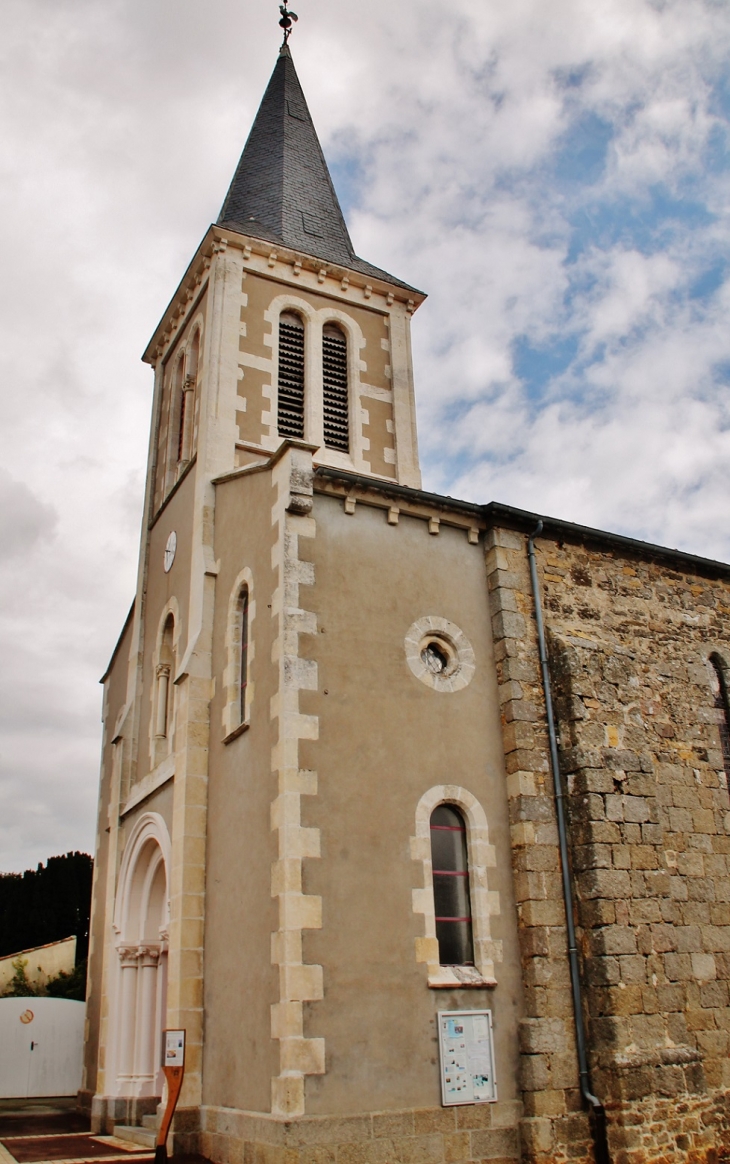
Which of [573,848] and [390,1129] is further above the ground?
[573,848]

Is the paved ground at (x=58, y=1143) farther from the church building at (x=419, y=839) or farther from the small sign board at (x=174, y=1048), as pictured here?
the small sign board at (x=174, y=1048)

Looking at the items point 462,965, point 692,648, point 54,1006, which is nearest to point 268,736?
point 462,965

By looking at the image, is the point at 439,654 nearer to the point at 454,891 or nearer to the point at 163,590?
the point at 454,891

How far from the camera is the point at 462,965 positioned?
388 inches

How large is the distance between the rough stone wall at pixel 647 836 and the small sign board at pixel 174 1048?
412cm

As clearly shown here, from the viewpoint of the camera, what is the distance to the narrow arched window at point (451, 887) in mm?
9898

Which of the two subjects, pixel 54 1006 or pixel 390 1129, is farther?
pixel 54 1006

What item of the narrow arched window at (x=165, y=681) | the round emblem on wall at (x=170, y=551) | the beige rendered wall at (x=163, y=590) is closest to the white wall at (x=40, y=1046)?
the beige rendered wall at (x=163, y=590)

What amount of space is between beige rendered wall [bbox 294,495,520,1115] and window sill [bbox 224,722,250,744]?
1.12 metres

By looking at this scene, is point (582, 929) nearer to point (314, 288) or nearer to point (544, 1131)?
point (544, 1131)

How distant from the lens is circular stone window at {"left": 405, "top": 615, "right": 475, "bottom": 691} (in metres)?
→ 10.8

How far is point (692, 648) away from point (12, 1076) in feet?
57.3

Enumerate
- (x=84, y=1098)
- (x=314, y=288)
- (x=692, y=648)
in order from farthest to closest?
(x=314, y=288) → (x=84, y=1098) → (x=692, y=648)

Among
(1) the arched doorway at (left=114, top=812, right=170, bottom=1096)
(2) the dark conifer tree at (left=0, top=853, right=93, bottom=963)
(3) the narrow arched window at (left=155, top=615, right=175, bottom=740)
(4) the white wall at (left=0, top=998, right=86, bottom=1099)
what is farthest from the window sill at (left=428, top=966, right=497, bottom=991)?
(2) the dark conifer tree at (left=0, top=853, right=93, bottom=963)
